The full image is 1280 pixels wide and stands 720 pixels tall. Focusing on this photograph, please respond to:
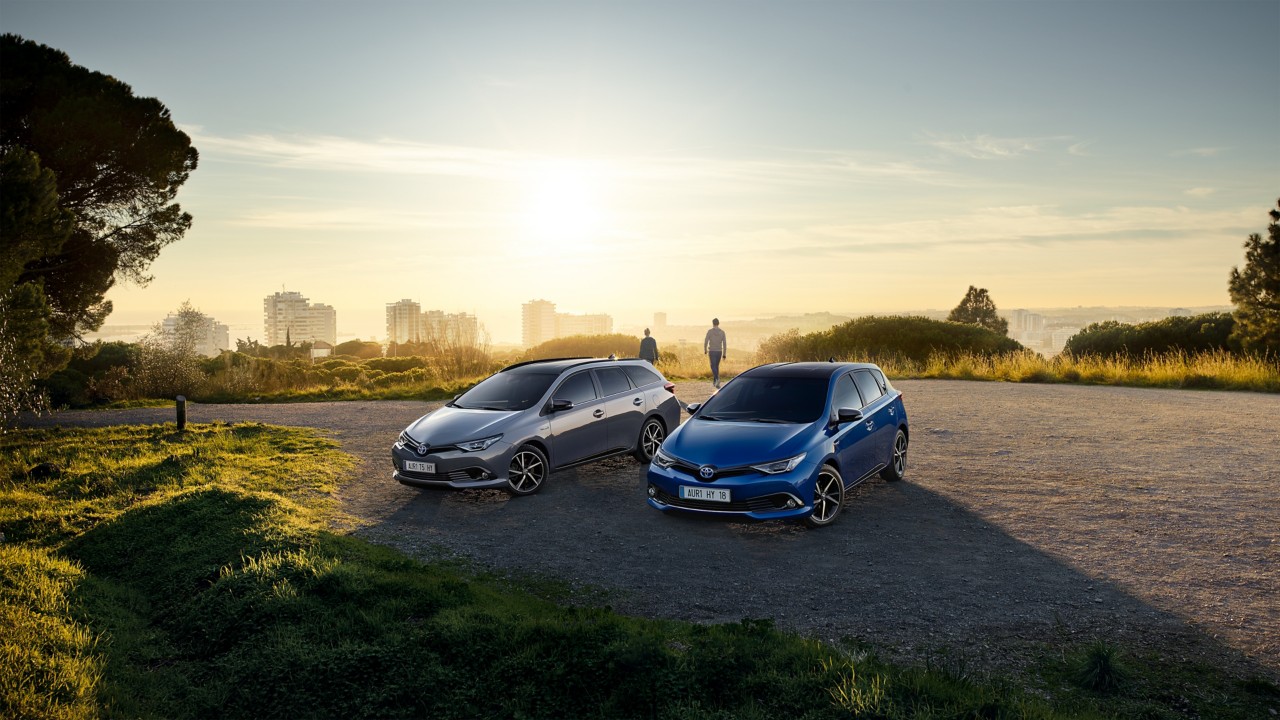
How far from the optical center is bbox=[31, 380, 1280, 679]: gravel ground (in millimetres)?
5238

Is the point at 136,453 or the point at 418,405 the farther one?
the point at 418,405

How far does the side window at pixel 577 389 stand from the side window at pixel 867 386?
11.6ft

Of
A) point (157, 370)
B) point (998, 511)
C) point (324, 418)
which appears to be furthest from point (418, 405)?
point (998, 511)

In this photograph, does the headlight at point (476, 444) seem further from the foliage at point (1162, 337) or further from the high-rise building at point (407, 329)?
the foliage at point (1162, 337)

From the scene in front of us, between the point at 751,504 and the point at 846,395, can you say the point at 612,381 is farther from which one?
the point at 751,504

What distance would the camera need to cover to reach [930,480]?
32.3ft

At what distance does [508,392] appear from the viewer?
1023 cm

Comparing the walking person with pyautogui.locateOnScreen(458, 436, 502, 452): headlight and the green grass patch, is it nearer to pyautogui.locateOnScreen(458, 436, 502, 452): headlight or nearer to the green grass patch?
pyautogui.locateOnScreen(458, 436, 502, 452): headlight

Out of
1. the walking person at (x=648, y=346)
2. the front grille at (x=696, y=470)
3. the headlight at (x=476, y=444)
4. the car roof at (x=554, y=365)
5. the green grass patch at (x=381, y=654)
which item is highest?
the walking person at (x=648, y=346)

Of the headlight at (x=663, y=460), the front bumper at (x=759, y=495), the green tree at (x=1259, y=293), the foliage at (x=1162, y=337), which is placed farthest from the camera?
the foliage at (x=1162, y=337)

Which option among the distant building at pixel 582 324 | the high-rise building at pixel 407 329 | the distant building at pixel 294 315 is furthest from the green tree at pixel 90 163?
the distant building at pixel 294 315

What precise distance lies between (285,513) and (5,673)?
3494 millimetres

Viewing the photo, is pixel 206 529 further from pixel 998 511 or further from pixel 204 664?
pixel 998 511

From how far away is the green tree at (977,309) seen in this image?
156 feet
